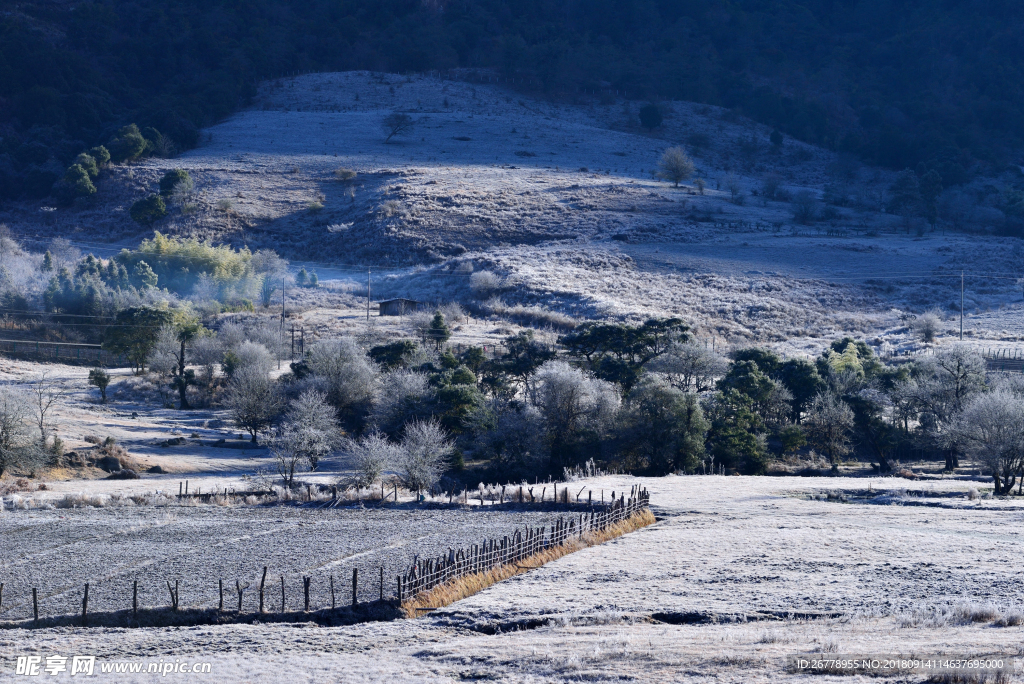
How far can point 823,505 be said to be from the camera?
3406 cm

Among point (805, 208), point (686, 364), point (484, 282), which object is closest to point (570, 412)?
point (686, 364)

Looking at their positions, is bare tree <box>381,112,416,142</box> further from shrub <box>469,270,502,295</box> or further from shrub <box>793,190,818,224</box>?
shrub <box>469,270,502,295</box>

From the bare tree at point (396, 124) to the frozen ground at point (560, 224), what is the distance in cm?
162

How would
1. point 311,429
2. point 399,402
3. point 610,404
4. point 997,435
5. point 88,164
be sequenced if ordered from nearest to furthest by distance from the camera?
point 997,435, point 311,429, point 610,404, point 399,402, point 88,164

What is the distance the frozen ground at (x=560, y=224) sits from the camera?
80.1 m

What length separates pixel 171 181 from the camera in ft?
347

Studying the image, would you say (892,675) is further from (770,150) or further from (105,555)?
(770,150)

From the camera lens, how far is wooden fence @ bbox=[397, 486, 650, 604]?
21.4 metres

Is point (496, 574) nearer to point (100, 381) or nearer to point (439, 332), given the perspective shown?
point (100, 381)

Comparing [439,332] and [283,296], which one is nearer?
[439,332]

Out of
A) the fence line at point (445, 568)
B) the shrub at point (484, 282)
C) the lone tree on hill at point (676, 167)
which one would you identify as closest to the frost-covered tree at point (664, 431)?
the fence line at point (445, 568)

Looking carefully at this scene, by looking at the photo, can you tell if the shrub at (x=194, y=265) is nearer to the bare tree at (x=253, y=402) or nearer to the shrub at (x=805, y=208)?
the bare tree at (x=253, y=402)

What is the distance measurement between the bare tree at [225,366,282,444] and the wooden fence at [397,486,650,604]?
21.8 metres

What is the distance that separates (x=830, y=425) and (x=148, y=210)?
240 feet
